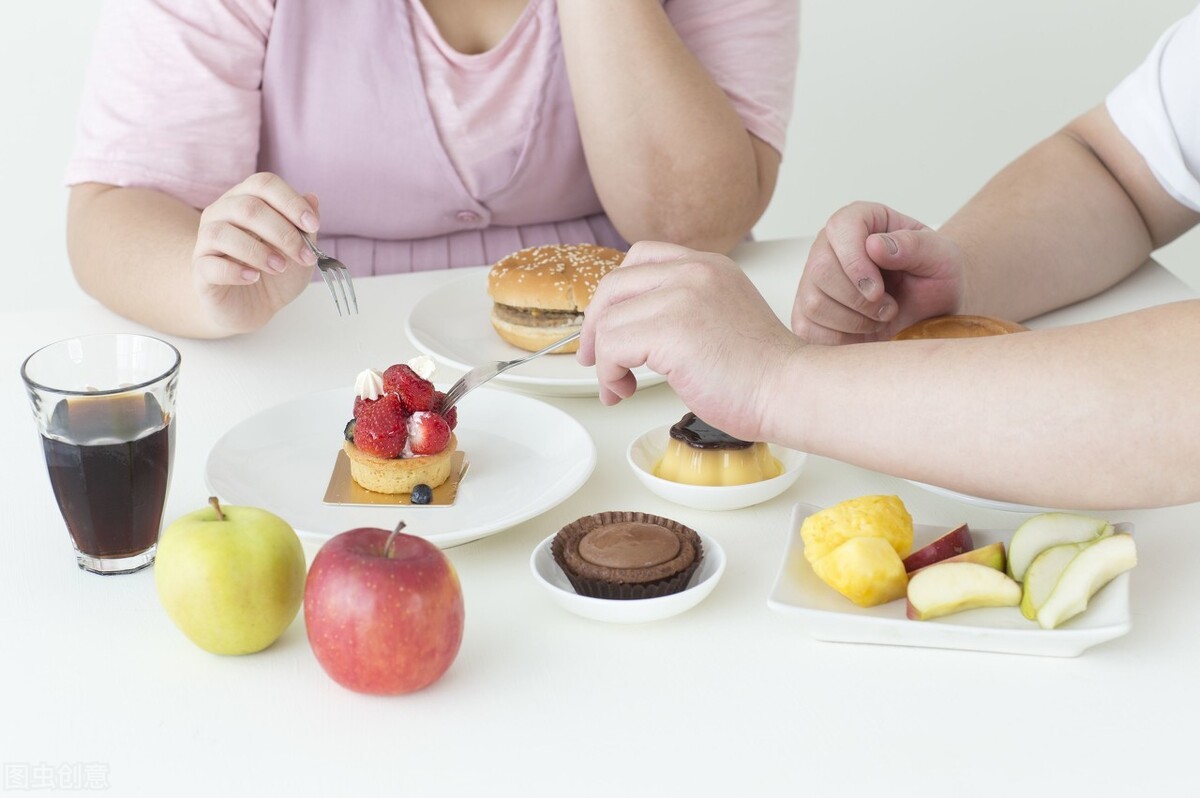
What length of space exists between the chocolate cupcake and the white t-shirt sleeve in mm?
795

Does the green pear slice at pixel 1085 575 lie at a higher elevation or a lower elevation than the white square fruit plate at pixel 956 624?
higher

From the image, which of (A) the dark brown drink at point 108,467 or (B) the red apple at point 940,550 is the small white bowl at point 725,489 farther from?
(A) the dark brown drink at point 108,467

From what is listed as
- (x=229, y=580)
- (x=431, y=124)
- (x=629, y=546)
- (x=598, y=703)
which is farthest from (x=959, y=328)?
(x=431, y=124)

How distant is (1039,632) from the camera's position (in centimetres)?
79

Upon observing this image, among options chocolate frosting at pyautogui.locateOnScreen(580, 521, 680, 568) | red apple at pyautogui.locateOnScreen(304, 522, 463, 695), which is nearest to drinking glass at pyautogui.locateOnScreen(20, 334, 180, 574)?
red apple at pyautogui.locateOnScreen(304, 522, 463, 695)

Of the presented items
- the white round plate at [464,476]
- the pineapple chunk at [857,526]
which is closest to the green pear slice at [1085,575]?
the pineapple chunk at [857,526]

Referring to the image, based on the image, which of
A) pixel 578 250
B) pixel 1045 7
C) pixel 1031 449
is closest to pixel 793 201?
pixel 1045 7

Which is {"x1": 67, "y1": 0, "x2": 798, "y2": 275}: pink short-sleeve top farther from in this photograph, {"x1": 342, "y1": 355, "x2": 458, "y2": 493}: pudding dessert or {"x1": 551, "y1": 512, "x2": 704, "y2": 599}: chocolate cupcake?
{"x1": 551, "y1": 512, "x2": 704, "y2": 599}: chocolate cupcake

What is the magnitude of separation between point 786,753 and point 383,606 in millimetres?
247

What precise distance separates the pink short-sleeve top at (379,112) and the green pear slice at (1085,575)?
969mm

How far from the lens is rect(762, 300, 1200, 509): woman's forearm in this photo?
828 mm

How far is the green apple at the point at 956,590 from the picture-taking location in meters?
0.81

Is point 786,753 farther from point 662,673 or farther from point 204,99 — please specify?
point 204,99

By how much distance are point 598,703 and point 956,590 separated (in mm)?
241
